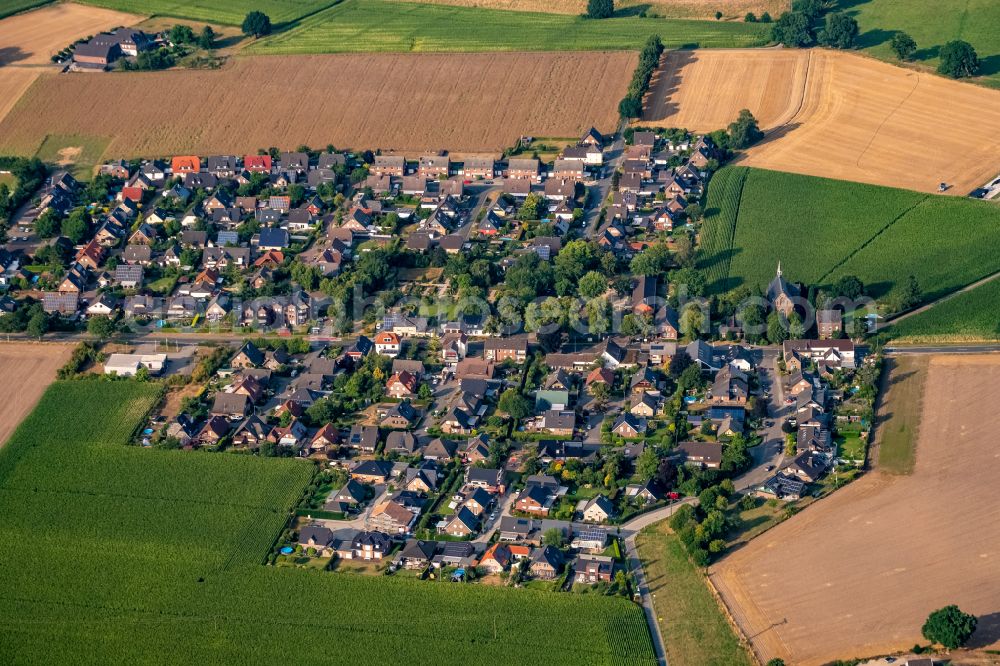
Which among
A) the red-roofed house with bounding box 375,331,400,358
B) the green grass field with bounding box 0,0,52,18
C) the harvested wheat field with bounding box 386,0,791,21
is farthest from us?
the green grass field with bounding box 0,0,52,18

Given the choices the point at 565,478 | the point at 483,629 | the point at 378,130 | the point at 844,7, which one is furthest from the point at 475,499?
the point at 844,7

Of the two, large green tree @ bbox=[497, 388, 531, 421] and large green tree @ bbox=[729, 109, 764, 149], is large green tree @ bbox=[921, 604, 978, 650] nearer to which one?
large green tree @ bbox=[497, 388, 531, 421]

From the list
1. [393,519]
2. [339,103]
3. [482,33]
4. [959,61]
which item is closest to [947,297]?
[959,61]

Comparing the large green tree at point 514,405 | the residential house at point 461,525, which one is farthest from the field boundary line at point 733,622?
the large green tree at point 514,405

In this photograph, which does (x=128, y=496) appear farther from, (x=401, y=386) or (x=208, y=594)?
(x=401, y=386)

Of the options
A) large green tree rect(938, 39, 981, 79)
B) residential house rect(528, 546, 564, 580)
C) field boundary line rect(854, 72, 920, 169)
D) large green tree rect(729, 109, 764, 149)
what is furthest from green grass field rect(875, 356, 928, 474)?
large green tree rect(938, 39, 981, 79)

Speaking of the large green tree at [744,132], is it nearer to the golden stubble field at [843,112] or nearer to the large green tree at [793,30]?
the golden stubble field at [843,112]

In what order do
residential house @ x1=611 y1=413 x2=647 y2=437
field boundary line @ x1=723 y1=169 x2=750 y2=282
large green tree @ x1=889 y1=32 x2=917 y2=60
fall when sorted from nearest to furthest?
residential house @ x1=611 y1=413 x2=647 y2=437, field boundary line @ x1=723 y1=169 x2=750 y2=282, large green tree @ x1=889 y1=32 x2=917 y2=60

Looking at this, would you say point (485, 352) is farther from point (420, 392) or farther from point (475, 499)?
point (475, 499)
